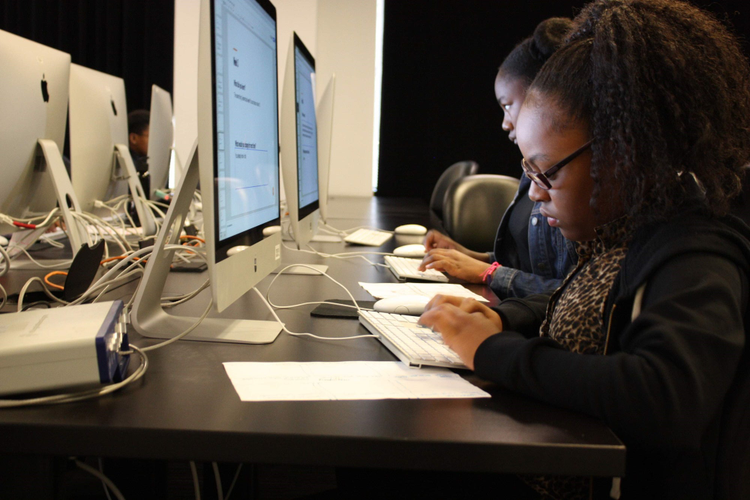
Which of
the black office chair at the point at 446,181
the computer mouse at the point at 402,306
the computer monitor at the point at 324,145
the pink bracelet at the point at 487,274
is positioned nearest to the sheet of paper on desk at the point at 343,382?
the computer mouse at the point at 402,306

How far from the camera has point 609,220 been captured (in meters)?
0.79

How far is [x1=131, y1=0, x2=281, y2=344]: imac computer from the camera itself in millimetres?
682

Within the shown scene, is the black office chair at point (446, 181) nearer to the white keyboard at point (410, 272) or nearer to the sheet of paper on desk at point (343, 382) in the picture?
the white keyboard at point (410, 272)

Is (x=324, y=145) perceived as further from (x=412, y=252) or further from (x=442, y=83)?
(x=442, y=83)

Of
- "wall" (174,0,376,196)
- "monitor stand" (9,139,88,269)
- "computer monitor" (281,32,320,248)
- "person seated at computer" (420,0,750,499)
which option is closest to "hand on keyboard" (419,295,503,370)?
"person seated at computer" (420,0,750,499)

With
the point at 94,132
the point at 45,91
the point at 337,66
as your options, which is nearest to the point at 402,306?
the point at 45,91

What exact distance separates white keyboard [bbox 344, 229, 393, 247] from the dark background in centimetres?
331

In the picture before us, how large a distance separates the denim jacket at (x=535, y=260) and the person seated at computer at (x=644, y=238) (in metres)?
0.47

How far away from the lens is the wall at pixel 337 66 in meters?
4.32

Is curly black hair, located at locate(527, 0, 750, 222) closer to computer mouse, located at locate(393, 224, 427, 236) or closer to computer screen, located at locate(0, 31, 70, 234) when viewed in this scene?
computer screen, located at locate(0, 31, 70, 234)

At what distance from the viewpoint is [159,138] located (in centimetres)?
209

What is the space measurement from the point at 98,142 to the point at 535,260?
129cm

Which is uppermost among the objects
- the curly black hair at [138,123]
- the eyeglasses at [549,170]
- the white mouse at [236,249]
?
the curly black hair at [138,123]

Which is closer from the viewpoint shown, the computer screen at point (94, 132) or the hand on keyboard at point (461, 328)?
the hand on keyboard at point (461, 328)
